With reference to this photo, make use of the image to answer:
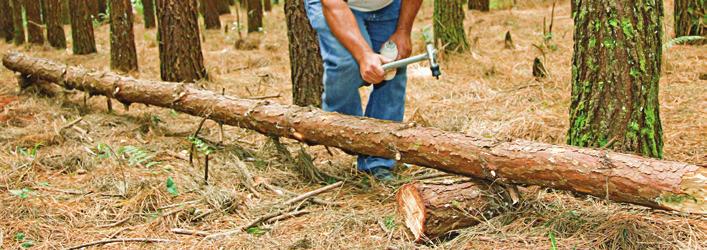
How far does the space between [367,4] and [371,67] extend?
49 cm

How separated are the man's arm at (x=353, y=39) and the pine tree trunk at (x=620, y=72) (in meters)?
1.10

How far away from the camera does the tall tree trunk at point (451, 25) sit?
316 inches

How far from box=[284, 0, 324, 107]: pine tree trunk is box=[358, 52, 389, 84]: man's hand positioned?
68.5 inches

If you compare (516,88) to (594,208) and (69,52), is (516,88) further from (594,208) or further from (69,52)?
(69,52)

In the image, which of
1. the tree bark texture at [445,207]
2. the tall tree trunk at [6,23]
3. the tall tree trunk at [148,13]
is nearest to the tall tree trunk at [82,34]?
the tall tree trunk at [6,23]

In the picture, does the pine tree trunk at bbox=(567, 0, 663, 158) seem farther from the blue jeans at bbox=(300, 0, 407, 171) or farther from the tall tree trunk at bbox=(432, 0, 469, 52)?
the tall tree trunk at bbox=(432, 0, 469, 52)

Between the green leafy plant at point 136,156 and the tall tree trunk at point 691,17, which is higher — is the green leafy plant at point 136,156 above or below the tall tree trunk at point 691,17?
below

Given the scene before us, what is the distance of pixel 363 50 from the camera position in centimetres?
350

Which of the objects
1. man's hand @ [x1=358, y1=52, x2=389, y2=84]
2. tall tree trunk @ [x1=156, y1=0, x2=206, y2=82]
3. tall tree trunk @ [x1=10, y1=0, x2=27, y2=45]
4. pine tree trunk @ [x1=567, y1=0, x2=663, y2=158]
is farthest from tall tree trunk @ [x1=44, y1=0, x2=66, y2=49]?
pine tree trunk @ [x1=567, y1=0, x2=663, y2=158]

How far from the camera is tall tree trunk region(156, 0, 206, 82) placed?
7.21 m

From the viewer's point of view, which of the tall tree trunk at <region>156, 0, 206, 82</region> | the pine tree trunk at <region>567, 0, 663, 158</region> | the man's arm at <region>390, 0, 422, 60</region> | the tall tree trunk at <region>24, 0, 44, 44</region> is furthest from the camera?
the tall tree trunk at <region>24, 0, 44, 44</region>

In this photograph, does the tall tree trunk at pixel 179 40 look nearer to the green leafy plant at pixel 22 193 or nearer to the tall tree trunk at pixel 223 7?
the green leafy plant at pixel 22 193

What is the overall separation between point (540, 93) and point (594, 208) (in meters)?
2.83

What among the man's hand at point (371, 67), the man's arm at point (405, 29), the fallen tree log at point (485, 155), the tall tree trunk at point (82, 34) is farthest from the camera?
the tall tree trunk at point (82, 34)
